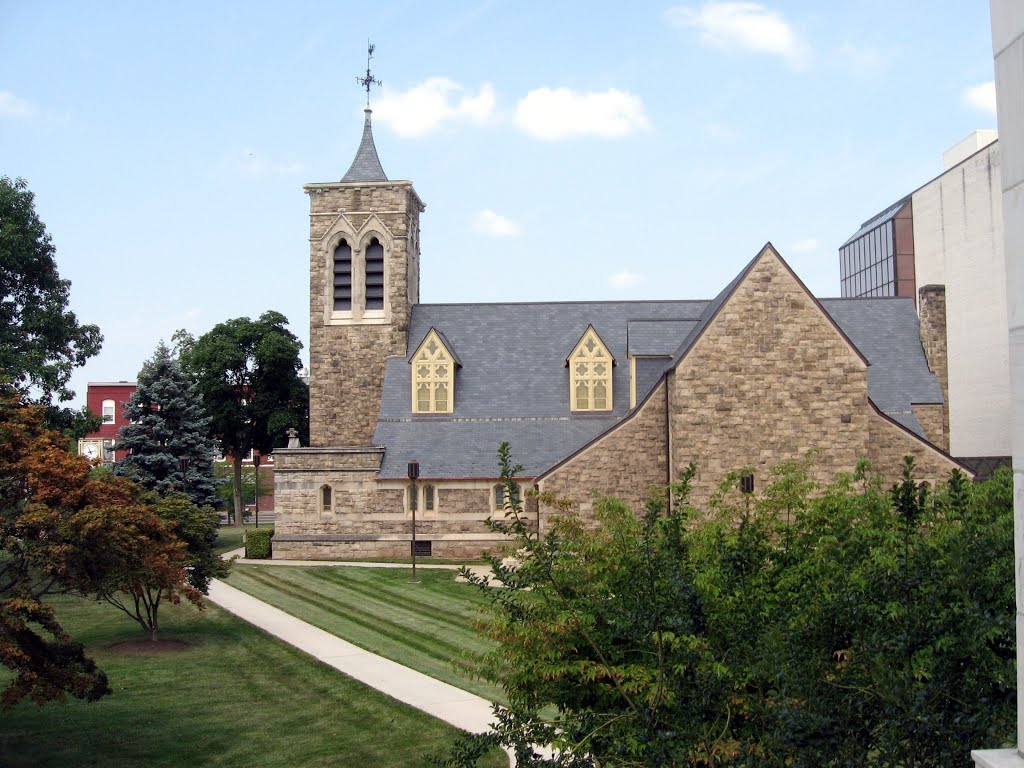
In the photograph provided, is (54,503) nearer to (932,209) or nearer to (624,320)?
(624,320)

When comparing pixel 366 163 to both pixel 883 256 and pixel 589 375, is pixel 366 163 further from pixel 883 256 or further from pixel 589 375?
pixel 883 256

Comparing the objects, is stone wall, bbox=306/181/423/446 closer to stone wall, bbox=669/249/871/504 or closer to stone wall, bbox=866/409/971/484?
stone wall, bbox=669/249/871/504

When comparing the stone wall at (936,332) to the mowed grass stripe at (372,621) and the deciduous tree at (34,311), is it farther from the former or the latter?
the deciduous tree at (34,311)

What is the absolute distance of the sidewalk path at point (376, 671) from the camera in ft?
50.7

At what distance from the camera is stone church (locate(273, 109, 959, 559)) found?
2528cm

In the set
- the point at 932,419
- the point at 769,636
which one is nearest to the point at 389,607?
the point at 769,636

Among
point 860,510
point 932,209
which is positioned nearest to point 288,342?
point 932,209

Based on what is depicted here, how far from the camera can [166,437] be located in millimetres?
41562

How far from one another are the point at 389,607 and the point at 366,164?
2046 cm

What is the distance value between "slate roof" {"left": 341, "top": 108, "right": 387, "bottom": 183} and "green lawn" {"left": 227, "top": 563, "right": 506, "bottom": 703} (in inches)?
610

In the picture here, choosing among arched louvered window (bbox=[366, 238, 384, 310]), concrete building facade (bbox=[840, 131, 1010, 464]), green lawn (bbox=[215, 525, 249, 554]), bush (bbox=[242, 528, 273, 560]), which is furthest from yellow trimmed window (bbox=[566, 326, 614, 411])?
green lawn (bbox=[215, 525, 249, 554])

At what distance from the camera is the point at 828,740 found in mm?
6445

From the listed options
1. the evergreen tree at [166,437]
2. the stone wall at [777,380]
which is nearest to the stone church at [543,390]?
the stone wall at [777,380]

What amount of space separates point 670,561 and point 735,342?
55.1 ft
